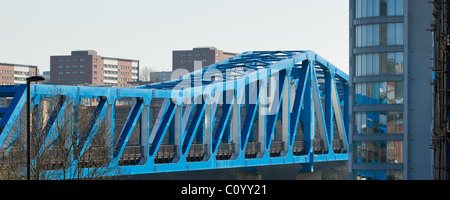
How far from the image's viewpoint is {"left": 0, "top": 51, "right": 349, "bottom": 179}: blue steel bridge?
1718 inches

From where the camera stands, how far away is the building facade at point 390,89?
46469 mm

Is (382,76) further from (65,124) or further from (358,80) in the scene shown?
(65,124)

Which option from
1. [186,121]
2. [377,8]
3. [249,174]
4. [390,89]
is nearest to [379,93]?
[390,89]

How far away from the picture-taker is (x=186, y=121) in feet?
216

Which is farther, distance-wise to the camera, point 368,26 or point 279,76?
point 279,76

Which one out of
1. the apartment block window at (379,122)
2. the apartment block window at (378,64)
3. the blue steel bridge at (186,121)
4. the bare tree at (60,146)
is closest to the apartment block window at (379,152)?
the apartment block window at (379,122)

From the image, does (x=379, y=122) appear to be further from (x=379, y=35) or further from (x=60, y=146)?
(x=60, y=146)

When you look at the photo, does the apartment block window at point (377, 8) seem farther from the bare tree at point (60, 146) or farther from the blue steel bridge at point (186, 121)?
the bare tree at point (60, 146)

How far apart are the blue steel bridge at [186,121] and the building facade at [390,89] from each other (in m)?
13.2

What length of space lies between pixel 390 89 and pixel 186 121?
20.7 m

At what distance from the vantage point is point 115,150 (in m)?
50.8
